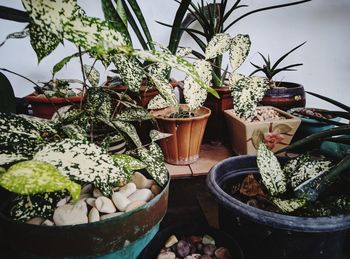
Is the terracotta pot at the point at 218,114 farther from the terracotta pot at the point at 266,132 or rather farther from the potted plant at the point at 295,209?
the potted plant at the point at 295,209

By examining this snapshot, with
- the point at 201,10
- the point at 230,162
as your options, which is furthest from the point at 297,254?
the point at 201,10

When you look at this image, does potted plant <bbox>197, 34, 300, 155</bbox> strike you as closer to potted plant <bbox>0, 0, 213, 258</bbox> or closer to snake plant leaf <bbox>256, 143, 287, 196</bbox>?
snake plant leaf <bbox>256, 143, 287, 196</bbox>

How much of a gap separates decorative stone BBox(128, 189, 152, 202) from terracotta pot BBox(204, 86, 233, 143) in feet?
1.45

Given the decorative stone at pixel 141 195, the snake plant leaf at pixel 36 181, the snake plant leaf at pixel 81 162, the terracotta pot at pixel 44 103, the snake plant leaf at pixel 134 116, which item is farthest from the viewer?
the terracotta pot at pixel 44 103

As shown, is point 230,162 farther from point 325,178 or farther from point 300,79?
point 300,79

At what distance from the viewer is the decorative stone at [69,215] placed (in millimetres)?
527

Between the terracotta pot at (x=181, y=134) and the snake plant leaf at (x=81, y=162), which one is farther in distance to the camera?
the terracotta pot at (x=181, y=134)

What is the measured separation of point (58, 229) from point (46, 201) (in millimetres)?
60

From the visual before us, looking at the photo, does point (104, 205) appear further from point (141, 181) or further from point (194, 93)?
point (194, 93)

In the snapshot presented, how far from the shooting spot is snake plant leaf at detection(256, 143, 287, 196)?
606 mm

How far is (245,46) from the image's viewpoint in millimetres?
685

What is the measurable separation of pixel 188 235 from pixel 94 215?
0.95 feet

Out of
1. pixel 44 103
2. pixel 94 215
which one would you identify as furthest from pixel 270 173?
pixel 44 103

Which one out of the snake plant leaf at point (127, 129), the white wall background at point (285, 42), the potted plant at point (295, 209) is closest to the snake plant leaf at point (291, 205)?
the potted plant at point (295, 209)
